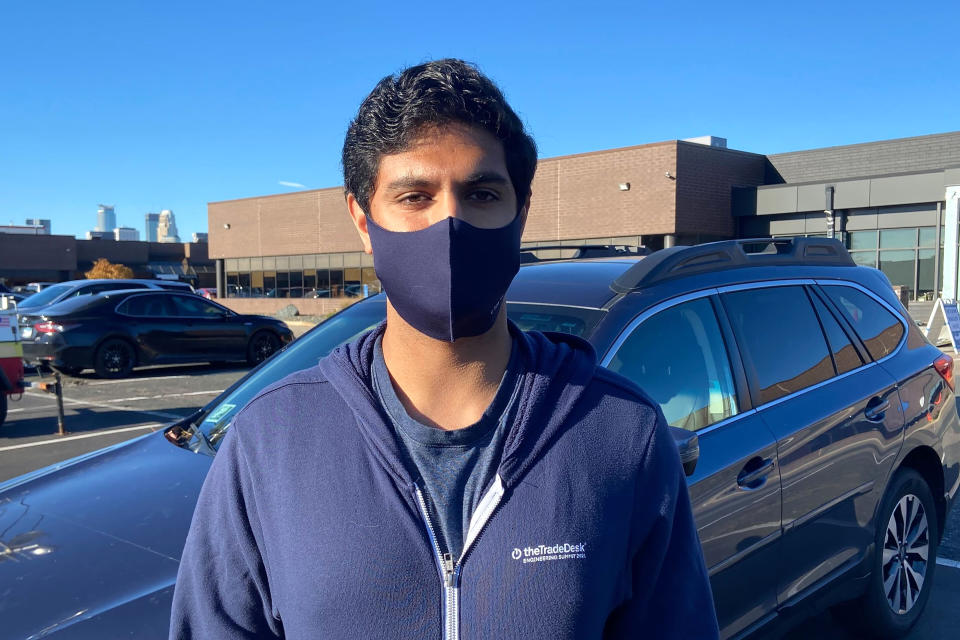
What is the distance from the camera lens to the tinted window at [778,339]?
10.9 feet

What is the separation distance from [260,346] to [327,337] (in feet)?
39.9

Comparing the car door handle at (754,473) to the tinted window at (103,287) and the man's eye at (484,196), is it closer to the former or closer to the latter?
the man's eye at (484,196)

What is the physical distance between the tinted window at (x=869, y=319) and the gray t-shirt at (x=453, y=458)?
9.96 feet

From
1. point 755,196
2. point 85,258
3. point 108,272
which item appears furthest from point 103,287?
point 85,258

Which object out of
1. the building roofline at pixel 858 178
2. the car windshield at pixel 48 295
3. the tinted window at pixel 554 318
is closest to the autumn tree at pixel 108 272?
the car windshield at pixel 48 295

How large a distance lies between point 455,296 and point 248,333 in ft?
47.2

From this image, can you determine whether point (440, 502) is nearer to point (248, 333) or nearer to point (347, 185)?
point (347, 185)

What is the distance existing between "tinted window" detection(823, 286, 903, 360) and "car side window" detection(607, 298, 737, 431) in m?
1.09

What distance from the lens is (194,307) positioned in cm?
1459

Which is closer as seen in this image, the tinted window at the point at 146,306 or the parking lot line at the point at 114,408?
the parking lot line at the point at 114,408

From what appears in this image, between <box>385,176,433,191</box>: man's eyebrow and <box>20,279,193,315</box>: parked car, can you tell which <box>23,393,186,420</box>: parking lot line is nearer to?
<box>20,279,193,315</box>: parked car

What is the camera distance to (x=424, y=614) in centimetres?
128

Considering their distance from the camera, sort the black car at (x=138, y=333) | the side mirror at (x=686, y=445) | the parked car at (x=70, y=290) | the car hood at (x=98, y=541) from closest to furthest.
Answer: the car hood at (x=98, y=541) → the side mirror at (x=686, y=445) → the black car at (x=138, y=333) → the parked car at (x=70, y=290)

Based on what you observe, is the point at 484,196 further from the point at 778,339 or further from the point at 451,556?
the point at 778,339
